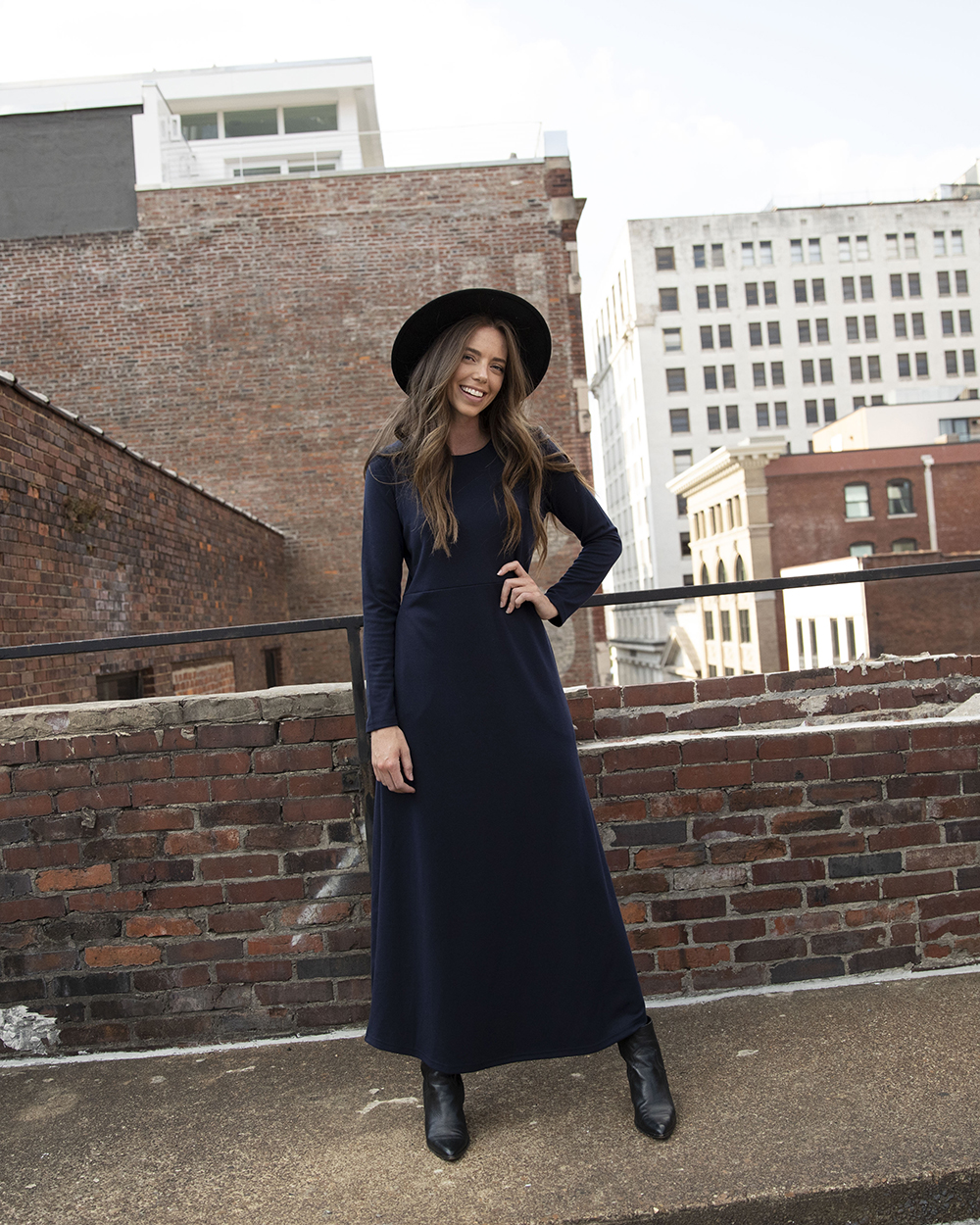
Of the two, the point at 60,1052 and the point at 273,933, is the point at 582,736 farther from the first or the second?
the point at 60,1052

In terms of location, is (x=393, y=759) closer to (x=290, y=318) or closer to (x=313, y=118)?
(x=290, y=318)

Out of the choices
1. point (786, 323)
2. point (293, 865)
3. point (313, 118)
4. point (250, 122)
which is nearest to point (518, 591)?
point (293, 865)

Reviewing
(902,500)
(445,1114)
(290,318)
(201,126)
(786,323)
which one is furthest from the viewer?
(786,323)

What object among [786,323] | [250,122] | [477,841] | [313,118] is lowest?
[477,841]

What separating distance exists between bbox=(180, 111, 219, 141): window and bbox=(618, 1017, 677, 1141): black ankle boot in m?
41.3

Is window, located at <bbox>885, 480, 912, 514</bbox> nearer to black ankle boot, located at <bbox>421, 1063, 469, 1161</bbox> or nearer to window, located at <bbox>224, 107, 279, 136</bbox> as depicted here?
window, located at <bbox>224, 107, 279, 136</bbox>

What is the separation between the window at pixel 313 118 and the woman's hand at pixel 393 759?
4000 centimetres

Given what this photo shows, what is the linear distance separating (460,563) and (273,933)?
136cm

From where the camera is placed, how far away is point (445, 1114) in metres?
2.20

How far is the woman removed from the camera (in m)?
2.25

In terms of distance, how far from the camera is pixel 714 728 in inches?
122

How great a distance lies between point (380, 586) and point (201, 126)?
42.0 metres

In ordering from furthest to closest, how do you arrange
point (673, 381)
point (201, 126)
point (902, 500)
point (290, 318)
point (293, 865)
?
point (673, 381), point (902, 500), point (201, 126), point (290, 318), point (293, 865)

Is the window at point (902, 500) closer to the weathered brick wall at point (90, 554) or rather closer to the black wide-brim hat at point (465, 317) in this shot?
the weathered brick wall at point (90, 554)
